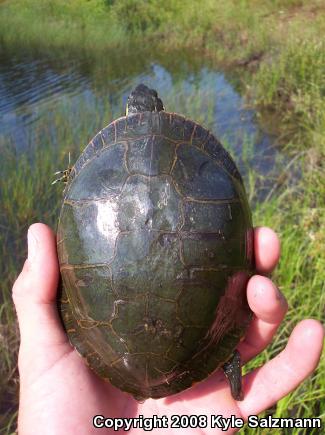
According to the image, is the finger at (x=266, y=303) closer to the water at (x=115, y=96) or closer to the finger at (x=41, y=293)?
the finger at (x=41, y=293)

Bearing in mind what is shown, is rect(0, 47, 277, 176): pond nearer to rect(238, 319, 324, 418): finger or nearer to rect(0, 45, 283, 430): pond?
rect(0, 45, 283, 430): pond

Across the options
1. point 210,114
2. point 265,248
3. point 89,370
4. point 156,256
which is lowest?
point 210,114

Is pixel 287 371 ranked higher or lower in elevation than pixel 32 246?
lower

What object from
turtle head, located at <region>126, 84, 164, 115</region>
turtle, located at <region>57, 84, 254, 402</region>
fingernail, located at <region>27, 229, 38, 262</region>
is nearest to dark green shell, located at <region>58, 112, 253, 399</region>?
turtle, located at <region>57, 84, 254, 402</region>

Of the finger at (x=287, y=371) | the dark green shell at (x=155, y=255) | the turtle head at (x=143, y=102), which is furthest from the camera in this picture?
the turtle head at (x=143, y=102)

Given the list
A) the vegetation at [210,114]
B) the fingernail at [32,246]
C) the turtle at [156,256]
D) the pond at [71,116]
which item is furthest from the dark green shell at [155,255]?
the pond at [71,116]

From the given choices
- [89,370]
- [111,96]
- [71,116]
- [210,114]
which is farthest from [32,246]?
[111,96]

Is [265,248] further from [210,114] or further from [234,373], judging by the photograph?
[210,114]
